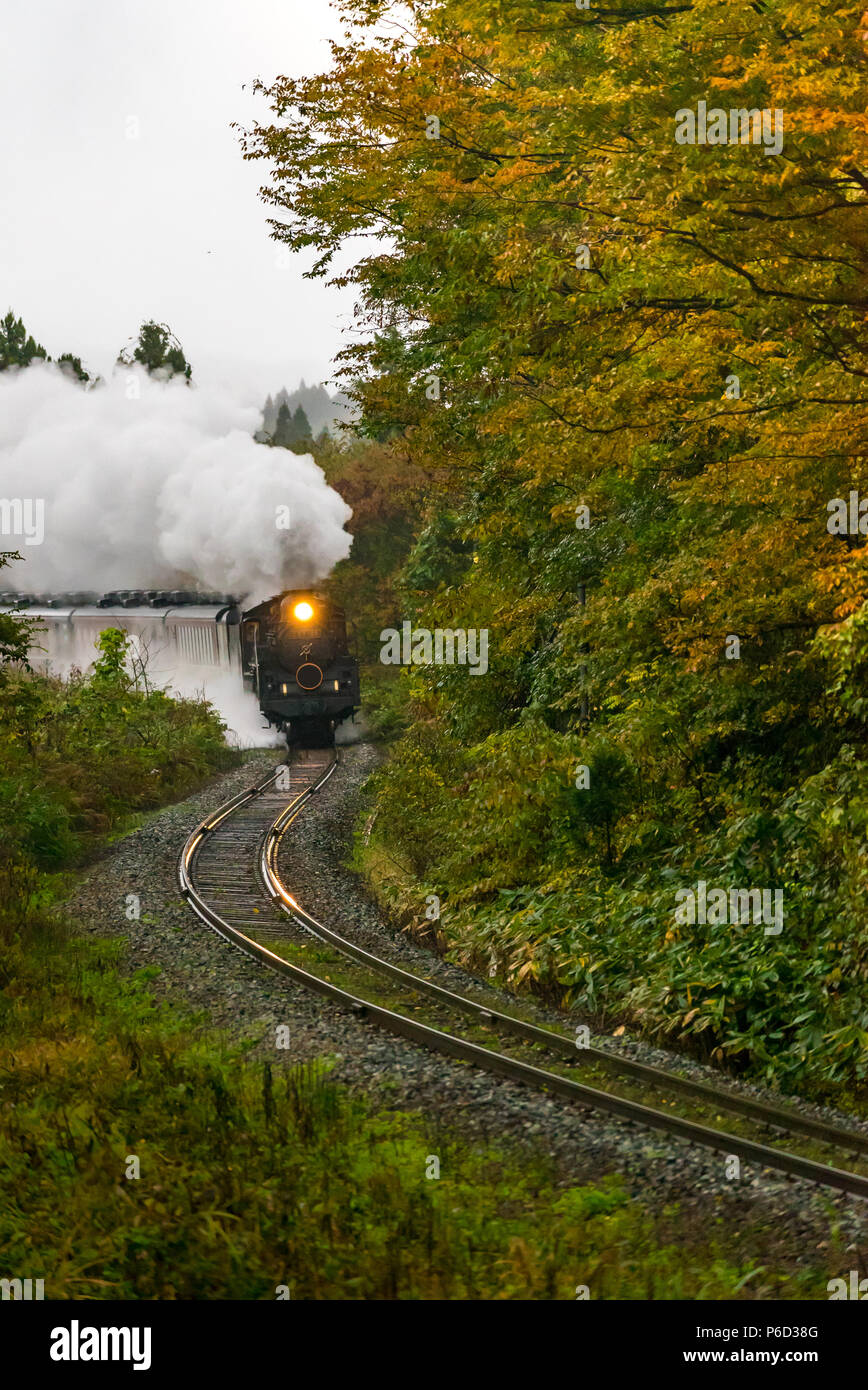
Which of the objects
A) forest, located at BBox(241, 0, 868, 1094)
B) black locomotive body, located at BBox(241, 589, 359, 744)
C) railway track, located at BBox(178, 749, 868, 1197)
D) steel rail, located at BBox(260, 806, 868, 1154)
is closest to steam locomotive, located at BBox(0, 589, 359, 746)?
black locomotive body, located at BBox(241, 589, 359, 744)

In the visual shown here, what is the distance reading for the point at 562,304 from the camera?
44.5 feet

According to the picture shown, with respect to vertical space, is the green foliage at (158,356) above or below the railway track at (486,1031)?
above

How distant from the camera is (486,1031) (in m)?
11.2

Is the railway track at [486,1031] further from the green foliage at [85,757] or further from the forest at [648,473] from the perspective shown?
the green foliage at [85,757]

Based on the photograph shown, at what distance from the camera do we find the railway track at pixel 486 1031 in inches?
324

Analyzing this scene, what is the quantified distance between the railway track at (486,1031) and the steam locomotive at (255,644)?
10997 mm

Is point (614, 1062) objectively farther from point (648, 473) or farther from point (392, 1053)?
point (648, 473)

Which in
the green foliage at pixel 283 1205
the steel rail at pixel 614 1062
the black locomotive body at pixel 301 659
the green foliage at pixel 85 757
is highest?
the black locomotive body at pixel 301 659

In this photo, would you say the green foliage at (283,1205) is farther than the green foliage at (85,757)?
No

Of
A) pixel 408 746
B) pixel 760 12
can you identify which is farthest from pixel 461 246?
pixel 408 746

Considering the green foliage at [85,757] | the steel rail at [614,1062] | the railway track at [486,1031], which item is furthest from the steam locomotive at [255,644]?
the steel rail at [614,1062]

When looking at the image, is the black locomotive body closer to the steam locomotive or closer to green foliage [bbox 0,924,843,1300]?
the steam locomotive
